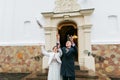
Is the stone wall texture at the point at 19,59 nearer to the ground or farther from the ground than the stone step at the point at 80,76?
farther from the ground

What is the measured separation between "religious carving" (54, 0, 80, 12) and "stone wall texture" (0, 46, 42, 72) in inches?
85.2

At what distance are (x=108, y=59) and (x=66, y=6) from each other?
3.22 meters

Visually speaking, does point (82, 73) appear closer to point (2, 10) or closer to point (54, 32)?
point (54, 32)

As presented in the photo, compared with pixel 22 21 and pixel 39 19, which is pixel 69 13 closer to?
pixel 39 19

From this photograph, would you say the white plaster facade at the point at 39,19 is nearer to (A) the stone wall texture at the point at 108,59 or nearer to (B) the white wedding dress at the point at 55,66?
(A) the stone wall texture at the point at 108,59

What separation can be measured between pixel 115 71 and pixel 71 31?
4.90m

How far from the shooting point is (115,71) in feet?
29.4

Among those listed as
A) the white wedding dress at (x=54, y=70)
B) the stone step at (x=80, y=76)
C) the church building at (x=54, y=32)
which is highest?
the church building at (x=54, y=32)

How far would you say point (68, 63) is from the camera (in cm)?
538

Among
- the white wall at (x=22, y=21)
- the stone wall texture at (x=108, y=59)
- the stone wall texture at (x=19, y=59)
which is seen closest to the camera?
the stone wall texture at (x=108, y=59)

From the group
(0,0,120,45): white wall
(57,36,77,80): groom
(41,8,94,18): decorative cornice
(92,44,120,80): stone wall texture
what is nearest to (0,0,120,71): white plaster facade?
(0,0,120,45): white wall

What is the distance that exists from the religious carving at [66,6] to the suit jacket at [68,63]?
4.84 metres

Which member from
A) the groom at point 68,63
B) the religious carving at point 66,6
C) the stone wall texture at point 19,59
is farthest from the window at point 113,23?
the groom at point 68,63

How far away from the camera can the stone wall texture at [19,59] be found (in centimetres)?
980
